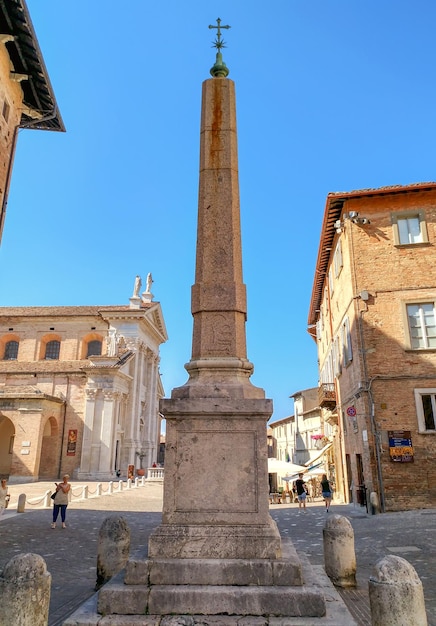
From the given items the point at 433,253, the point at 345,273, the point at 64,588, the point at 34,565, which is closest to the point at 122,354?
the point at 345,273

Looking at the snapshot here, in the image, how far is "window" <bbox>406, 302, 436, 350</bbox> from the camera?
607 inches

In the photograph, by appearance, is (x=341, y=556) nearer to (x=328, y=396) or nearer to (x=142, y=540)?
(x=142, y=540)

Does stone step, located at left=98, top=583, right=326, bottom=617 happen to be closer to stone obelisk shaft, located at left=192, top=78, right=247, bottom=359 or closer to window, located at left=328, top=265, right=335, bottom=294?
stone obelisk shaft, located at left=192, top=78, right=247, bottom=359

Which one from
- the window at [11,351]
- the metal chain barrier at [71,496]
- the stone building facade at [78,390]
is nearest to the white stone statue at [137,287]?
the stone building facade at [78,390]

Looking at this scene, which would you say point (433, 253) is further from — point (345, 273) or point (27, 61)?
point (27, 61)

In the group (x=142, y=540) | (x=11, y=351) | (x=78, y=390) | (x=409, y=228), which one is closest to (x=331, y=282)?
(x=409, y=228)

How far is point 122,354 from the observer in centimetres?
3666

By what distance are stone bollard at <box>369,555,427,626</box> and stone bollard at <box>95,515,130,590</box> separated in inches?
133

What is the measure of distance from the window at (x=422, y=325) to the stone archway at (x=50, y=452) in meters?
25.8

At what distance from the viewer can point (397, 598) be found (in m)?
3.59

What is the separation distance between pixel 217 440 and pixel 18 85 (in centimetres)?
1835

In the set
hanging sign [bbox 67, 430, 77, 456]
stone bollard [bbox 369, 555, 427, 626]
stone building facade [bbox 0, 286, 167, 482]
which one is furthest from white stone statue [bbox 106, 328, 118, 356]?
stone bollard [bbox 369, 555, 427, 626]

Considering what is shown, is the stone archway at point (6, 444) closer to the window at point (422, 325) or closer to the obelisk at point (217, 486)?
the window at point (422, 325)

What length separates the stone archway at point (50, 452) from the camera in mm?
32250
